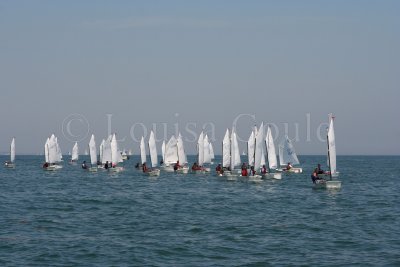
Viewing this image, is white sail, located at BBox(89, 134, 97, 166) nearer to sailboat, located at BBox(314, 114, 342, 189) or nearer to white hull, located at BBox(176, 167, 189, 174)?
white hull, located at BBox(176, 167, 189, 174)

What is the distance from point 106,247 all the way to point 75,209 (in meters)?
16.8

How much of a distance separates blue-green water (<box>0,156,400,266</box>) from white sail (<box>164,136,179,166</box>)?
39.8m

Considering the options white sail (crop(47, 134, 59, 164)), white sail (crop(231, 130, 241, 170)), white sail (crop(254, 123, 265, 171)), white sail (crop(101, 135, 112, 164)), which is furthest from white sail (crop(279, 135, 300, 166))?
white sail (crop(47, 134, 59, 164))

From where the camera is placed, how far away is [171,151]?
350ft

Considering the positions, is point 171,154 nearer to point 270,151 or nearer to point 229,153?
point 229,153

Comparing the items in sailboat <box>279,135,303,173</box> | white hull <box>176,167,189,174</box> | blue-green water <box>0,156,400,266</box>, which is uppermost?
sailboat <box>279,135,303,173</box>

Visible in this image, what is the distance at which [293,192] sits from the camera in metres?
64.8

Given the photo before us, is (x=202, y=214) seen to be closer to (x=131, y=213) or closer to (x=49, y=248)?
(x=131, y=213)

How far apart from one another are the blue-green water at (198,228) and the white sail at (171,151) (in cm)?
3985

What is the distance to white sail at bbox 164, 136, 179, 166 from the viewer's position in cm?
10456

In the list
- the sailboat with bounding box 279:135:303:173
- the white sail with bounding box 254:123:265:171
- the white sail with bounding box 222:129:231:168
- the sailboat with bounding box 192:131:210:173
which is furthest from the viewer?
the sailboat with bounding box 279:135:303:173

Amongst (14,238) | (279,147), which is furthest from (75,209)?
(279,147)

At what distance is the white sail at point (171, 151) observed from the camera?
343 feet

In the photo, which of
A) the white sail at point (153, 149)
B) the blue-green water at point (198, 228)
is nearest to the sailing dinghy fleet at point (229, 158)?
the white sail at point (153, 149)
